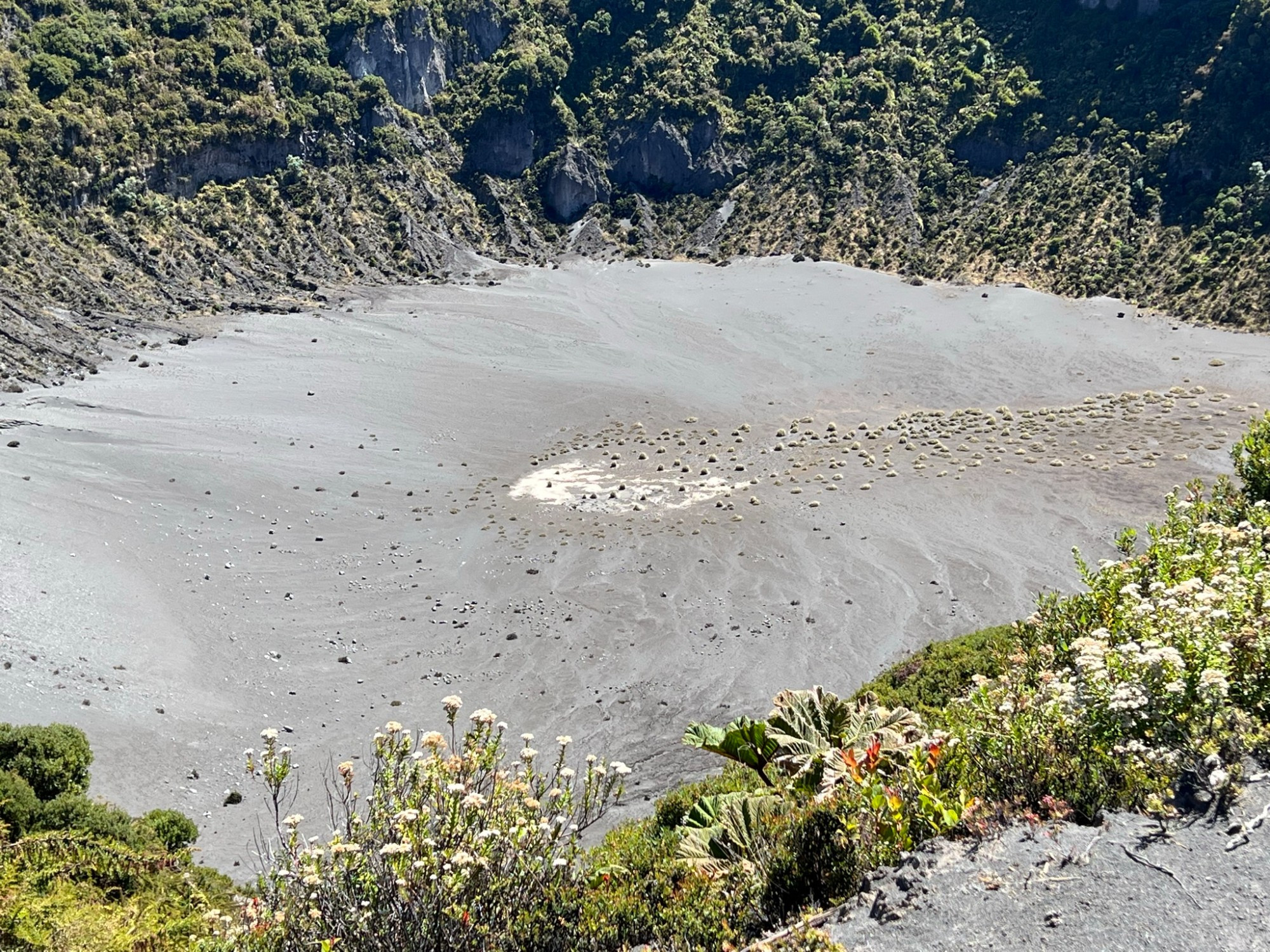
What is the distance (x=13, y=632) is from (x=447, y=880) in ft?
71.6

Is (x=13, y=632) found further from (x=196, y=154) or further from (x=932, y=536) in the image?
(x=196, y=154)

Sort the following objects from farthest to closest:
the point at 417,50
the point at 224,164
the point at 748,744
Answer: the point at 417,50, the point at 224,164, the point at 748,744

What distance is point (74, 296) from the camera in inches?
1950

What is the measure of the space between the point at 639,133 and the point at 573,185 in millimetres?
6863

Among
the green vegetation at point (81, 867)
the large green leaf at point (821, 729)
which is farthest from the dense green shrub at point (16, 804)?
the large green leaf at point (821, 729)

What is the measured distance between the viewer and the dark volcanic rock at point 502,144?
245ft

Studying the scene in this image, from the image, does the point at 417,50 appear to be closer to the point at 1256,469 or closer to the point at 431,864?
the point at 1256,469

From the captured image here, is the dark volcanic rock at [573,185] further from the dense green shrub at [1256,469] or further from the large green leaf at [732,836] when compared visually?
the large green leaf at [732,836]

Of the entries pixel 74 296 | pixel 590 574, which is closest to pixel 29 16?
pixel 74 296

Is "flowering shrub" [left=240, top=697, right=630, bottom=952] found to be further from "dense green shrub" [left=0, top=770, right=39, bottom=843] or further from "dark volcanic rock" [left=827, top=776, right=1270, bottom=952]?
"dense green shrub" [left=0, top=770, right=39, bottom=843]

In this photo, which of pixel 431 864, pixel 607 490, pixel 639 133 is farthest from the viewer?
pixel 639 133

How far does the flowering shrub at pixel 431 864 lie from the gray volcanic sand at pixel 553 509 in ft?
38.8

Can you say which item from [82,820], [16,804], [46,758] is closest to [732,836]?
[82,820]

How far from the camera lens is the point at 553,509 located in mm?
32250
